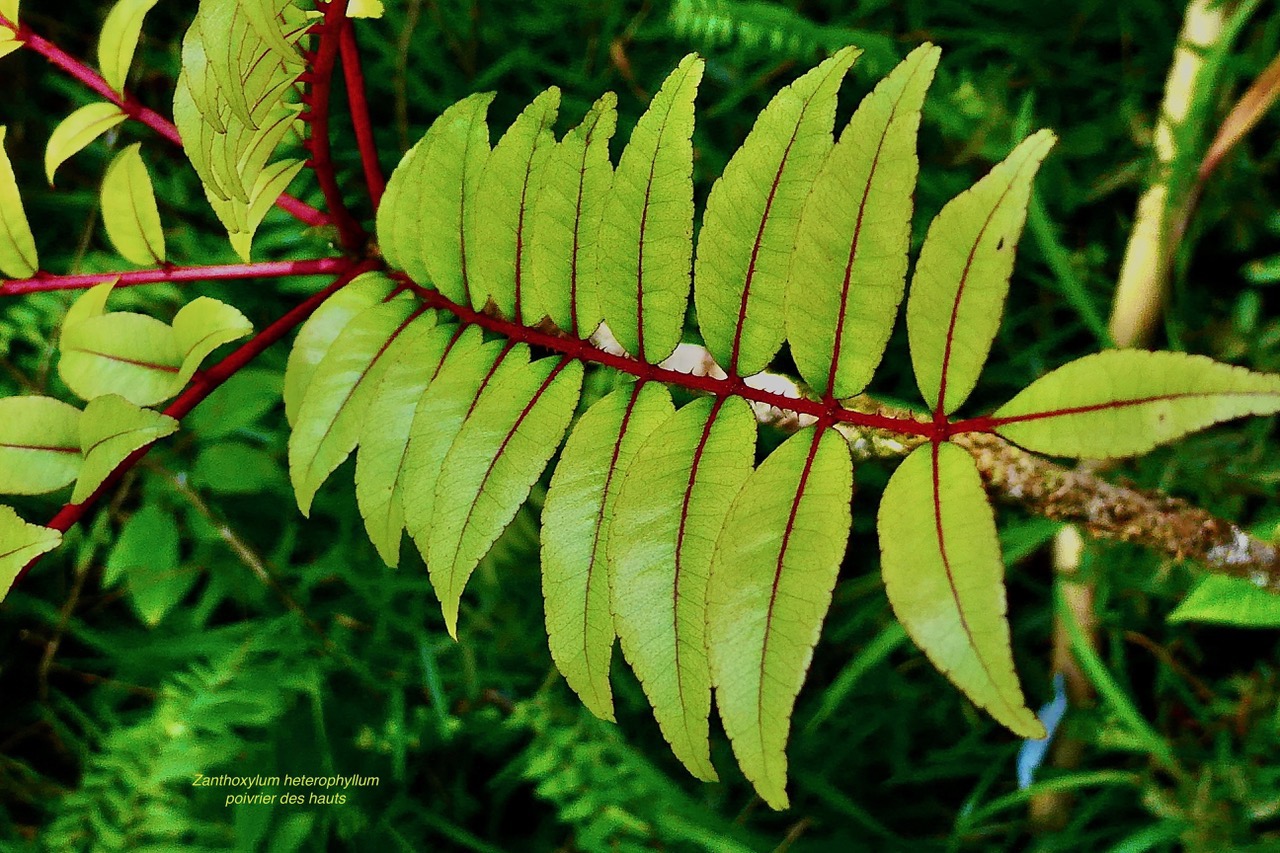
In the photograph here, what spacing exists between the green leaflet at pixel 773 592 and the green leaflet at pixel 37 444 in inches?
25.4

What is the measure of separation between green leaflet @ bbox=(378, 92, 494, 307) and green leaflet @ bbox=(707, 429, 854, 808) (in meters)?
0.37

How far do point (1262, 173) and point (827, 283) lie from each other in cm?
125

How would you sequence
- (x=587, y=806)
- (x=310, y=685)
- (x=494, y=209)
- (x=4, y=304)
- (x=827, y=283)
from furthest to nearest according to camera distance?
(x=4, y=304) → (x=310, y=685) → (x=587, y=806) → (x=494, y=209) → (x=827, y=283)

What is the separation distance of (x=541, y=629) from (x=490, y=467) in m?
0.91

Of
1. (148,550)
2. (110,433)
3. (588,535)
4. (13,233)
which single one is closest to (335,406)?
(110,433)

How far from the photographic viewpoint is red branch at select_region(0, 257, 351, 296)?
2.96ft

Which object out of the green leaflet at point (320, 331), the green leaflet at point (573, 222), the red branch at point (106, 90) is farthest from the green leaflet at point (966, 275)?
the red branch at point (106, 90)

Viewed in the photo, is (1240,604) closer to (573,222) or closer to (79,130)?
(573,222)

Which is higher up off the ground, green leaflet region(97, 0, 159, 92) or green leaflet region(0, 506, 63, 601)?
green leaflet region(97, 0, 159, 92)

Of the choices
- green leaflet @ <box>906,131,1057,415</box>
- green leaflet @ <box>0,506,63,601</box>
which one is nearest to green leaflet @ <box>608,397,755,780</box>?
green leaflet @ <box>906,131,1057,415</box>

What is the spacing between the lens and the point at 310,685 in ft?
4.60

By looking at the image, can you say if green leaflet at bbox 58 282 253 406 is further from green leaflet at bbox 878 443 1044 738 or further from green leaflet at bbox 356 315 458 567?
green leaflet at bbox 878 443 1044 738

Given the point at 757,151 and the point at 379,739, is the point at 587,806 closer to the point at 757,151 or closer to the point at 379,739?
the point at 379,739

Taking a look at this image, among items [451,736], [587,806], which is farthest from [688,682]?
[451,736]
